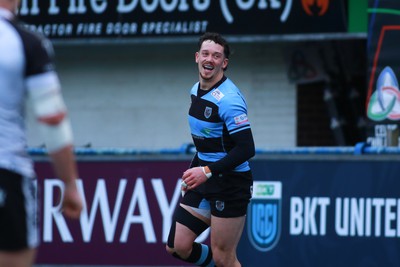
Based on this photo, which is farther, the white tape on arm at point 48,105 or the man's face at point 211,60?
the man's face at point 211,60

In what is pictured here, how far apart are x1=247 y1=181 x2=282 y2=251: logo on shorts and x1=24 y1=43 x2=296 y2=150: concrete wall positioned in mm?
2895

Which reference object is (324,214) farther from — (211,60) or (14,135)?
(14,135)

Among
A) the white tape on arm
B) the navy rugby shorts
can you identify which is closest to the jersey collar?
the white tape on arm

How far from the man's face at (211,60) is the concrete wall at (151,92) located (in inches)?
203

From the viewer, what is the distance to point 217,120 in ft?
25.8

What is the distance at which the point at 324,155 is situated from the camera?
1017 cm

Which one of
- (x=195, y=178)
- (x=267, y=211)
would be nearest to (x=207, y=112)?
(x=195, y=178)

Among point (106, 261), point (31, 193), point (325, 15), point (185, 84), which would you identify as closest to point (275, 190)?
point (106, 261)

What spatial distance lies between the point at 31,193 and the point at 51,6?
8.54 metres

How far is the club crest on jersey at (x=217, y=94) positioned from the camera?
7.91m

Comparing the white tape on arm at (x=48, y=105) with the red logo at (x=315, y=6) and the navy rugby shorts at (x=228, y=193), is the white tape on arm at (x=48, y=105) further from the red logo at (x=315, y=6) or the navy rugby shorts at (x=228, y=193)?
the red logo at (x=315, y=6)

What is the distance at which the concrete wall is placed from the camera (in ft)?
43.4

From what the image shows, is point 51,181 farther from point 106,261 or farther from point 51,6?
point 51,6

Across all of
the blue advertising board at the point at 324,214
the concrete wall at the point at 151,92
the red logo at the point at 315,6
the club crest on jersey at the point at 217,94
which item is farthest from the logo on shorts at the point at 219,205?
the concrete wall at the point at 151,92
